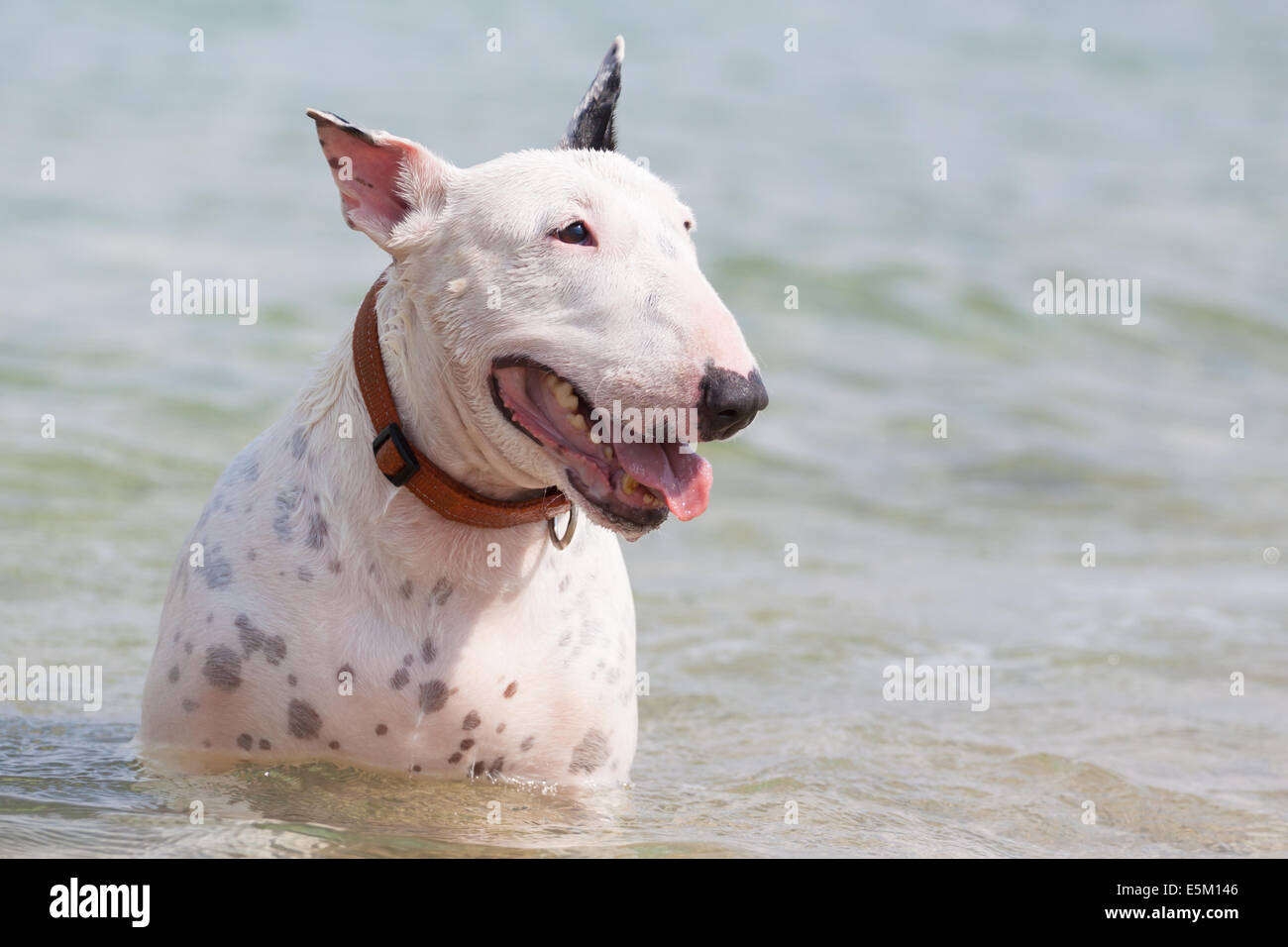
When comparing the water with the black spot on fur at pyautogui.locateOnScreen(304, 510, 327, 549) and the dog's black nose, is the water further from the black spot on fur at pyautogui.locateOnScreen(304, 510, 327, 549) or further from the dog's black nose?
the dog's black nose

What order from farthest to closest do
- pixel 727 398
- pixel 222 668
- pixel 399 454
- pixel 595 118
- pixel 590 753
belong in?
pixel 595 118 → pixel 590 753 → pixel 222 668 → pixel 399 454 → pixel 727 398

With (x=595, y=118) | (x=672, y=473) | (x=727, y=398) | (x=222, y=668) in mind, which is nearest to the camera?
(x=727, y=398)

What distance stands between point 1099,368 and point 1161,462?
214cm

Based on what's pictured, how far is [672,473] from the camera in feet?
11.1

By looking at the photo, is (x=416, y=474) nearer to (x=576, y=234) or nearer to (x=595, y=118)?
(x=576, y=234)

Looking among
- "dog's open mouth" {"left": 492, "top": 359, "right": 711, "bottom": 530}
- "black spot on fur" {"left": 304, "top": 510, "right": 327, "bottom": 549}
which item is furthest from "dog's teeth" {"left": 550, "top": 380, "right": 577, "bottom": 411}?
"black spot on fur" {"left": 304, "top": 510, "right": 327, "bottom": 549}

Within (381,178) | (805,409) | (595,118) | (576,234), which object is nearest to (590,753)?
(576,234)

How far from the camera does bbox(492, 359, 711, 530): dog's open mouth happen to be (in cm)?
333

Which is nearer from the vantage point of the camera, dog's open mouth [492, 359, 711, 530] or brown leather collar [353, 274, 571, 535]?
dog's open mouth [492, 359, 711, 530]

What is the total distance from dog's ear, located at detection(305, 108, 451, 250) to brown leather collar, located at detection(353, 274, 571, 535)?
10.2 inches

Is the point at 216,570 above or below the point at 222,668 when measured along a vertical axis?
above

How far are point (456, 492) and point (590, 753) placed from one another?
29.4 inches

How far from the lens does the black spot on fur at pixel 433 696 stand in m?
3.63
